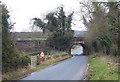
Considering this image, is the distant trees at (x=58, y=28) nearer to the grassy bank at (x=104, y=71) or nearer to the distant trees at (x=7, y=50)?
the grassy bank at (x=104, y=71)

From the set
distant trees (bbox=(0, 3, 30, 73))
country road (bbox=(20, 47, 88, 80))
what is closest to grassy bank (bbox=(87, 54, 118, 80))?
country road (bbox=(20, 47, 88, 80))

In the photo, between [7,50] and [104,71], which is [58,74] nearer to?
[104,71]

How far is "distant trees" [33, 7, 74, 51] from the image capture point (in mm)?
70562

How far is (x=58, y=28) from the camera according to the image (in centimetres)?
7231

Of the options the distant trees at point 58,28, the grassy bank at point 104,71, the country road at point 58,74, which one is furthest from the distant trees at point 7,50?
the distant trees at point 58,28

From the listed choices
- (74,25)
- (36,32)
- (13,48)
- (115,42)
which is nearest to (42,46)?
(36,32)

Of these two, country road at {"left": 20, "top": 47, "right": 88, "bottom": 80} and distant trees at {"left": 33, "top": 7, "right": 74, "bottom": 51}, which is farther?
distant trees at {"left": 33, "top": 7, "right": 74, "bottom": 51}

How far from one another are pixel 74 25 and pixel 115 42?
156 feet

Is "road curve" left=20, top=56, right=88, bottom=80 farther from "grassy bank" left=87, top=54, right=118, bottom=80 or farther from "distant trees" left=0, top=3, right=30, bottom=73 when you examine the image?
"distant trees" left=0, top=3, right=30, bottom=73

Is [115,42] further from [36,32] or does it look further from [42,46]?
[36,32]

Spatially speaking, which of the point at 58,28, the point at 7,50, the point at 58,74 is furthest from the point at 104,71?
the point at 58,28

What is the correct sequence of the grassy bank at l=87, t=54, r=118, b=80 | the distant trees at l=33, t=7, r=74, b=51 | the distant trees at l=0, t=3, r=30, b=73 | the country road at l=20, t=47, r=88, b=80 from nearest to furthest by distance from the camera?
1. the grassy bank at l=87, t=54, r=118, b=80
2. the country road at l=20, t=47, r=88, b=80
3. the distant trees at l=0, t=3, r=30, b=73
4. the distant trees at l=33, t=7, r=74, b=51

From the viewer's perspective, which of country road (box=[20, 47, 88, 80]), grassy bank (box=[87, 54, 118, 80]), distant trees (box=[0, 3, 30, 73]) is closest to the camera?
grassy bank (box=[87, 54, 118, 80])

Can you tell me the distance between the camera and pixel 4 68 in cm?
2141
